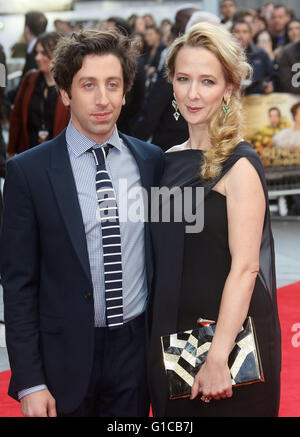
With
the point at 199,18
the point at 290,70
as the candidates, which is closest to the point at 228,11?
the point at 290,70

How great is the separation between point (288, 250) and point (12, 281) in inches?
210

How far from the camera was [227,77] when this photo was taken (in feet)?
7.68

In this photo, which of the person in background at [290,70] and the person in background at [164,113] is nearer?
the person in background at [164,113]

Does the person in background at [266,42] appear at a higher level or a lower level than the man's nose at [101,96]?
higher

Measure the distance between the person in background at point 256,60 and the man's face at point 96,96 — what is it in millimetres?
6140

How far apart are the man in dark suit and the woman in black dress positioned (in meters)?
0.09

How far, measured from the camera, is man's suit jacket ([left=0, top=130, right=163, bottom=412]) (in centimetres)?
219

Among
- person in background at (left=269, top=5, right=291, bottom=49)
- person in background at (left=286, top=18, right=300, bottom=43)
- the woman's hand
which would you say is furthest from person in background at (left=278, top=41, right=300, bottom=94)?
the woman's hand

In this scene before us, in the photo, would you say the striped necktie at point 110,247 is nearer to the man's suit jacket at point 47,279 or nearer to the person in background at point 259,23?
the man's suit jacket at point 47,279

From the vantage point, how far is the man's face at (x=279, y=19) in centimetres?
1030

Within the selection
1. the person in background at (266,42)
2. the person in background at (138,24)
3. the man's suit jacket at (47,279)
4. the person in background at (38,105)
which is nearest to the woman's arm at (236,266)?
the man's suit jacket at (47,279)

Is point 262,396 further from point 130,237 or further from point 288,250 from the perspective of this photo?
point 288,250

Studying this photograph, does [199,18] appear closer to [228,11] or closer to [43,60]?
[43,60]

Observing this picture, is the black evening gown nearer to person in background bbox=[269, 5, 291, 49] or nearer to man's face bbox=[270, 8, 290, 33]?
person in background bbox=[269, 5, 291, 49]
